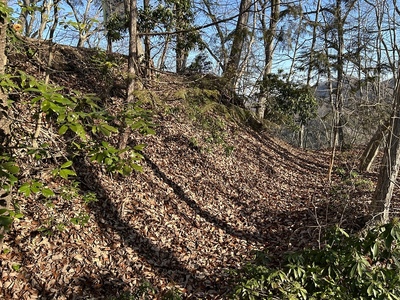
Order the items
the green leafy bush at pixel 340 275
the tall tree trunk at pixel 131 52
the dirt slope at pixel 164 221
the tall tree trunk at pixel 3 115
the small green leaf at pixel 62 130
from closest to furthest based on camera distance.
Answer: the small green leaf at pixel 62 130
the tall tree trunk at pixel 3 115
the green leafy bush at pixel 340 275
the dirt slope at pixel 164 221
the tall tree trunk at pixel 131 52

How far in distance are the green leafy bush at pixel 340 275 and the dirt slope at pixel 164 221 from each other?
1.43m

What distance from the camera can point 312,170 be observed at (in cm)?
1006

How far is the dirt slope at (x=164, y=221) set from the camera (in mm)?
3693

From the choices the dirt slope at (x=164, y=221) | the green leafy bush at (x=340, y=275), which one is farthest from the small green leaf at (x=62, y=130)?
the green leafy bush at (x=340, y=275)

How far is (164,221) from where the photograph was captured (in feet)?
17.1

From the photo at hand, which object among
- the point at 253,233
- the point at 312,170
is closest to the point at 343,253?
the point at 253,233

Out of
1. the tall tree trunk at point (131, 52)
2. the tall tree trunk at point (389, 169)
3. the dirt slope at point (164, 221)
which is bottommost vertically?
the dirt slope at point (164, 221)

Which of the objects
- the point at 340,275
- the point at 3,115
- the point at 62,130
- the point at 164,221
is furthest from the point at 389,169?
the point at 3,115

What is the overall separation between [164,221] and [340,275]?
10.1ft

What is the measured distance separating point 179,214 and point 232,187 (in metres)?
2.14

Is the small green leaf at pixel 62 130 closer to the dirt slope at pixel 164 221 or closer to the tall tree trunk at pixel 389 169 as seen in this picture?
the dirt slope at pixel 164 221

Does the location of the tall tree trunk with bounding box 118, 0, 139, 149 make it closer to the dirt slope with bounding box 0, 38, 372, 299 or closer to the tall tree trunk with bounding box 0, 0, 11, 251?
the dirt slope with bounding box 0, 38, 372, 299

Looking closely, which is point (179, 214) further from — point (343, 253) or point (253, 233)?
point (343, 253)

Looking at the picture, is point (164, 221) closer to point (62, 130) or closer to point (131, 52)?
point (131, 52)
